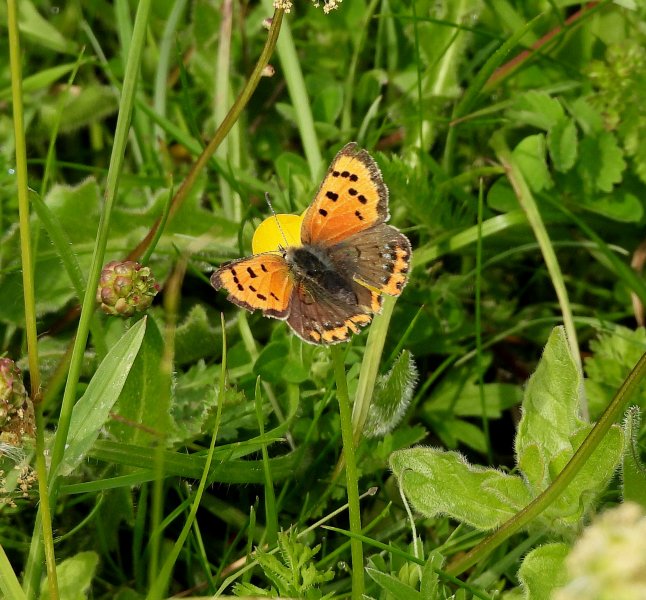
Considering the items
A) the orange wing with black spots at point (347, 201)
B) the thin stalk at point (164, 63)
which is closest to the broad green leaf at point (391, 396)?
the orange wing with black spots at point (347, 201)

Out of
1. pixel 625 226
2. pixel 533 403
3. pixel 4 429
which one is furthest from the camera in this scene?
pixel 625 226

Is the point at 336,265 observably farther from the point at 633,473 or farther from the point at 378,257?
the point at 633,473

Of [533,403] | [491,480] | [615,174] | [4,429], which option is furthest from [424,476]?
[615,174]

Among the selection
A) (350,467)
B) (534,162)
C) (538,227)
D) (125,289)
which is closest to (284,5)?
(125,289)

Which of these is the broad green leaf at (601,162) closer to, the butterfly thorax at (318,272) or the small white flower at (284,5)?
the butterfly thorax at (318,272)

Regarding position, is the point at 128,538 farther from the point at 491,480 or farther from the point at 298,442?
the point at 491,480

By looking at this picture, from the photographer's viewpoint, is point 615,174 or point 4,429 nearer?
point 4,429
